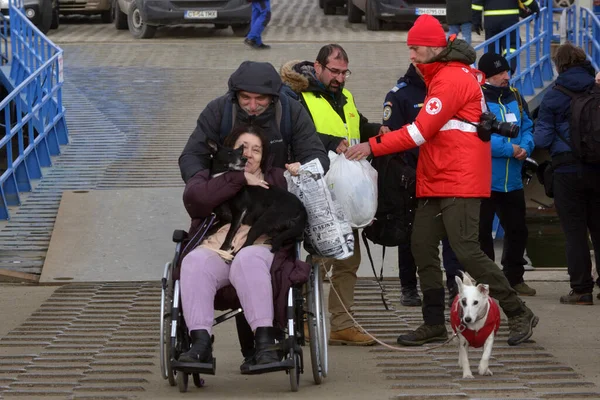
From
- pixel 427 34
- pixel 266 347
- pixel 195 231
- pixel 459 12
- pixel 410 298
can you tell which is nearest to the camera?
pixel 266 347

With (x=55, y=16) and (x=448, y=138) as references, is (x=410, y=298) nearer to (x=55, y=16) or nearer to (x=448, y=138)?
(x=448, y=138)

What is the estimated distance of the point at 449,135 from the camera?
707cm

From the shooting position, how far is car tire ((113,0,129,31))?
21.0 m

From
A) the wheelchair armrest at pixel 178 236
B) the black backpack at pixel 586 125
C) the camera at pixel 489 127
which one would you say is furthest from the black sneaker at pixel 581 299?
the wheelchair armrest at pixel 178 236

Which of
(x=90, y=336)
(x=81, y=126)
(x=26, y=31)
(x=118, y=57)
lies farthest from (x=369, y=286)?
(x=118, y=57)

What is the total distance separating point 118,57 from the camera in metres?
17.7

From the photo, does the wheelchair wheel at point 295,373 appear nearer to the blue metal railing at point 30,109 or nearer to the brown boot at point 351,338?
the brown boot at point 351,338

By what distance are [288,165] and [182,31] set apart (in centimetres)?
1447

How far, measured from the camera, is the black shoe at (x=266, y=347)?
5930 mm

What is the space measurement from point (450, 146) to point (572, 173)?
181 centimetres

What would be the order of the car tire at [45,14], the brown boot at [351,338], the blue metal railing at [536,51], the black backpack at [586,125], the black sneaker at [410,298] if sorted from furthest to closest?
the car tire at [45,14] < the blue metal railing at [536,51] < the black sneaker at [410,298] < the black backpack at [586,125] < the brown boot at [351,338]

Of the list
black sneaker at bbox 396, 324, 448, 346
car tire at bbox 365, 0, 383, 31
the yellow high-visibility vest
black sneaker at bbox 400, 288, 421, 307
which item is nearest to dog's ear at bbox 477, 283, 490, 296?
black sneaker at bbox 396, 324, 448, 346

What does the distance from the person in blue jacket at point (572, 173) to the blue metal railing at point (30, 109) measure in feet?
15.1

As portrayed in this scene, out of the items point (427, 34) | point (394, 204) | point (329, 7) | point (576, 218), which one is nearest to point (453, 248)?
point (394, 204)
